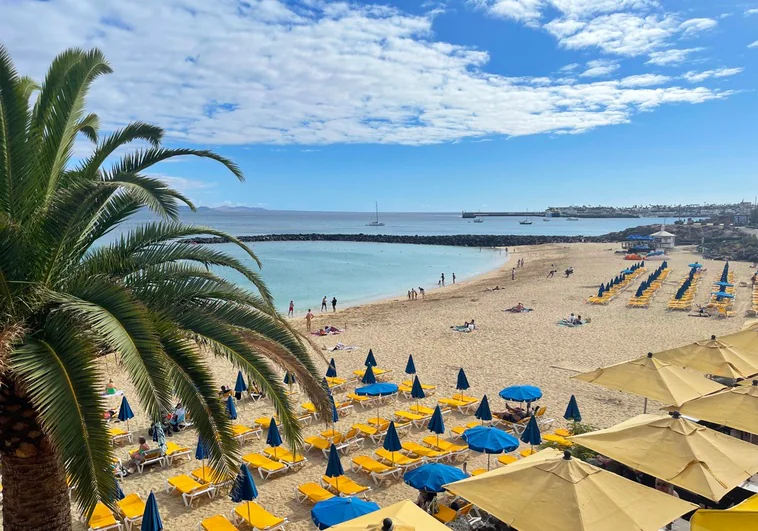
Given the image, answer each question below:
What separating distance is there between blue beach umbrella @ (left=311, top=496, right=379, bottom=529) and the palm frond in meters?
4.01

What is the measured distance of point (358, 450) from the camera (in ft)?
36.5

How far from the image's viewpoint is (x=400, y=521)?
5.50 metres

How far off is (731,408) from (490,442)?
4.22 m

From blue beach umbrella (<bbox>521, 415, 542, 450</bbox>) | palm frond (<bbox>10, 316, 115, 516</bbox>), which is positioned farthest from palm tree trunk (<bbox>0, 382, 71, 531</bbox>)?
blue beach umbrella (<bbox>521, 415, 542, 450</bbox>)

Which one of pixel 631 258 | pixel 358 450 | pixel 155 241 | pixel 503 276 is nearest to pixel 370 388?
pixel 358 450

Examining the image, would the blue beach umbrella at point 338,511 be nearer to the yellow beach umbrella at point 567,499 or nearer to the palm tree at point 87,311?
the yellow beach umbrella at point 567,499

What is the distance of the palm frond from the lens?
363cm

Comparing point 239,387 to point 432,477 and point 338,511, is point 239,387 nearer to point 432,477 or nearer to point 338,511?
point 338,511

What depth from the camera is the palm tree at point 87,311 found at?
3.81 metres

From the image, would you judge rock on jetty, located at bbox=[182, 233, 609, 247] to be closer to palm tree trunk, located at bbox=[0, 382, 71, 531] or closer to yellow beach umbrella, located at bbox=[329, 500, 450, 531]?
palm tree trunk, located at bbox=[0, 382, 71, 531]

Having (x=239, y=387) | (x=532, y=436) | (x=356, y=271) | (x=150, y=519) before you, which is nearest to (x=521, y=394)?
(x=532, y=436)

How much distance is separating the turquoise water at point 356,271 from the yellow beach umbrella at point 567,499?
28.3 m

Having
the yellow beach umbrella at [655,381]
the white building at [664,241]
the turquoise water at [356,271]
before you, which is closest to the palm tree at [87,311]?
the yellow beach umbrella at [655,381]

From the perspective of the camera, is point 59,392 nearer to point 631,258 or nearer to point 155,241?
point 155,241
